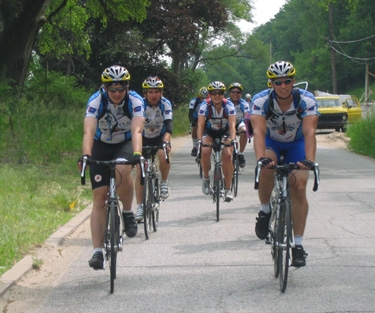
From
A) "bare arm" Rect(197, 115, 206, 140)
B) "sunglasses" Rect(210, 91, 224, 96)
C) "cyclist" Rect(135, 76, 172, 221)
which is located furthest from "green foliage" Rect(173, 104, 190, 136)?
"cyclist" Rect(135, 76, 172, 221)

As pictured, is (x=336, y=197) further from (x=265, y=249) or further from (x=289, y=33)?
(x=289, y=33)

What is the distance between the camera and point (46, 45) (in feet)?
101

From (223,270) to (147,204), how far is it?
261 cm

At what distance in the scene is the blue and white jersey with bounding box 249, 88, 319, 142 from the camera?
25.8 feet

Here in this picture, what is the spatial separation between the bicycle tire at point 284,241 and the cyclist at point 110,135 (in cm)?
138

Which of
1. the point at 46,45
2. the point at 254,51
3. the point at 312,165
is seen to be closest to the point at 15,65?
the point at 46,45

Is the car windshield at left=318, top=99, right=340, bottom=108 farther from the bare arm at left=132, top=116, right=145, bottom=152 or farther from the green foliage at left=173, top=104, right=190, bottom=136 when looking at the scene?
the bare arm at left=132, top=116, right=145, bottom=152

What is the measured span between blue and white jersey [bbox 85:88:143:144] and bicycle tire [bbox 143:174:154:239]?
85.3 inches

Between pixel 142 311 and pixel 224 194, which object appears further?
pixel 224 194

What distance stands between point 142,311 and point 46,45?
82.1 ft

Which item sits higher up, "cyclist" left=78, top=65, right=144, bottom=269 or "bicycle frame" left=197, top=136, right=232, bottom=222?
"cyclist" left=78, top=65, right=144, bottom=269

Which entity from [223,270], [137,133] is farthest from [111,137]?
[223,270]

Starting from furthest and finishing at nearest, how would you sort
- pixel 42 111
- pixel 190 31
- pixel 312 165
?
pixel 190 31, pixel 42 111, pixel 312 165

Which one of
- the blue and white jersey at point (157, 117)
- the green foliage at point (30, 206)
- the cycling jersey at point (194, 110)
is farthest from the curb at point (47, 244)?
the cycling jersey at point (194, 110)
